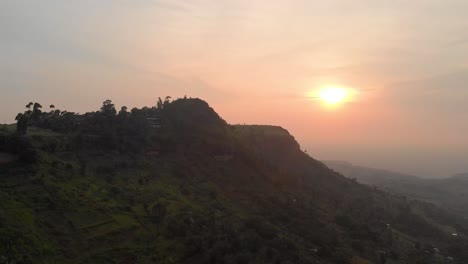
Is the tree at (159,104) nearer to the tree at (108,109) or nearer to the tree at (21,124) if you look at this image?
the tree at (108,109)

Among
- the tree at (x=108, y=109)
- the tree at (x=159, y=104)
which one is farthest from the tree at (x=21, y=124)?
the tree at (x=159, y=104)

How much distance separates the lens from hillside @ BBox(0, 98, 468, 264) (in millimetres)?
33500

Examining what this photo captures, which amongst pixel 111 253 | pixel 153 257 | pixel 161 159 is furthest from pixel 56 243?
pixel 161 159

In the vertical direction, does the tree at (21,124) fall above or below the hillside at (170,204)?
above

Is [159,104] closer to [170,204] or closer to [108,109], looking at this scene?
[108,109]

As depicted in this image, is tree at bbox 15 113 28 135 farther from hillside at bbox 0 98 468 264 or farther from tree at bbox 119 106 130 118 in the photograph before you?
tree at bbox 119 106 130 118

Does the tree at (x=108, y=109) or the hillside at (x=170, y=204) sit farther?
the tree at (x=108, y=109)

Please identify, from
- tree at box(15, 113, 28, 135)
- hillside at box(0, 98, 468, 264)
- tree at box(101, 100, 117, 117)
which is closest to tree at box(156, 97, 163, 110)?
hillside at box(0, 98, 468, 264)

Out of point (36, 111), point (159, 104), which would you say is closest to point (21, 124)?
point (36, 111)

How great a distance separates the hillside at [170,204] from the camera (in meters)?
33.5

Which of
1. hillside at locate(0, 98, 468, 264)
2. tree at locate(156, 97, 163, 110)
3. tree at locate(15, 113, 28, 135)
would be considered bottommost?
hillside at locate(0, 98, 468, 264)

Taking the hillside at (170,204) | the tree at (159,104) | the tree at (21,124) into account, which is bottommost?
the hillside at (170,204)

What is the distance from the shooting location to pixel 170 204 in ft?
140

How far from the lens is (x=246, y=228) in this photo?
136ft
